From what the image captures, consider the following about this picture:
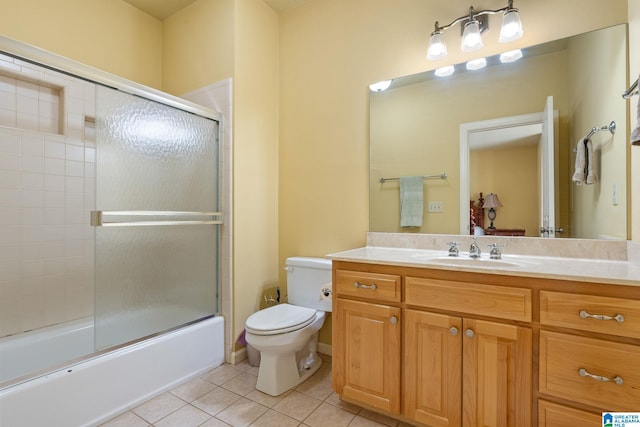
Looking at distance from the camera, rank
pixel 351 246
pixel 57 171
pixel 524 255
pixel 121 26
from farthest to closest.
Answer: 1. pixel 121 26
2. pixel 351 246
3. pixel 57 171
4. pixel 524 255

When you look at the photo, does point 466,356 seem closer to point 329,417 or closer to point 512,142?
point 329,417

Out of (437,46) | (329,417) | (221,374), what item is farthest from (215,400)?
(437,46)

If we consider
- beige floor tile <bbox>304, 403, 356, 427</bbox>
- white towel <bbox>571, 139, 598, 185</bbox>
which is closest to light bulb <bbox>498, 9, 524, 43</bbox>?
white towel <bbox>571, 139, 598, 185</bbox>

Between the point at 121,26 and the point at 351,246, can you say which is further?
the point at 121,26

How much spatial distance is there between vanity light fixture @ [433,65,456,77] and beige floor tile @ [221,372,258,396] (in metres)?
2.22

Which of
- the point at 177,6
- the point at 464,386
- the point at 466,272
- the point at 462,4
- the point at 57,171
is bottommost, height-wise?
the point at 464,386

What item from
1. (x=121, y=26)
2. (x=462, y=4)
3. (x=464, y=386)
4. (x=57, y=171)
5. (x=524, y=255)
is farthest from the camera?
(x=121, y=26)

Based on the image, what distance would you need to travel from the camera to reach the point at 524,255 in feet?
5.29

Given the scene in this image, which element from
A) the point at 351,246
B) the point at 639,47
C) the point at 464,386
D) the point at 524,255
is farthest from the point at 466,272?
the point at 639,47

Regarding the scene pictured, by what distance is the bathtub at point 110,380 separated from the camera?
1303 mm

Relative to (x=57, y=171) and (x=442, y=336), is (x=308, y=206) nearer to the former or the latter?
(x=442, y=336)

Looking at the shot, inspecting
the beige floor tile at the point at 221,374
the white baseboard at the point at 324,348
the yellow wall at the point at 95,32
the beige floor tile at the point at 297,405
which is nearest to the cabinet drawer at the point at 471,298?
the beige floor tile at the point at 297,405

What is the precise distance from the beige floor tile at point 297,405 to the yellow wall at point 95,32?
2.60 m

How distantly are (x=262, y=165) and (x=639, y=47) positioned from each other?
2146 millimetres
